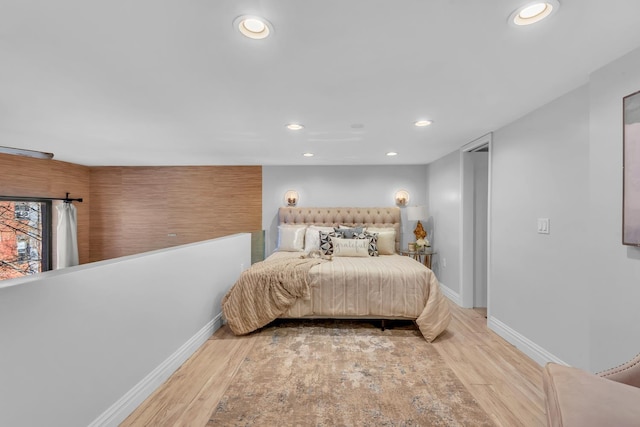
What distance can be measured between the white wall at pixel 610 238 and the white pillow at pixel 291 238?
11.4ft

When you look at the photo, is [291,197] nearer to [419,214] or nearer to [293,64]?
[419,214]

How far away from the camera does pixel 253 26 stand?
134cm

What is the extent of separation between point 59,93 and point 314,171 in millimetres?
3608

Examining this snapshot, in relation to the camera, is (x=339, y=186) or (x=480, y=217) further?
(x=339, y=186)

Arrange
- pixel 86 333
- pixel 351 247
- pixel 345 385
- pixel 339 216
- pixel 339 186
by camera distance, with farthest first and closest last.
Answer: pixel 339 186
pixel 339 216
pixel 351 247
pixel 345 385
pixel 86 333

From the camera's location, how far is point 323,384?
2062 millimetres

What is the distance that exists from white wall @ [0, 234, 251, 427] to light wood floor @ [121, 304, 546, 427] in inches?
8.2

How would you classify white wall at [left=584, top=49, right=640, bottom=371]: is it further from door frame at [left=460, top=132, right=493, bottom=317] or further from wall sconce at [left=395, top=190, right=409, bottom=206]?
wall sconce at [left=395, top=190, right=409, bottom=206]

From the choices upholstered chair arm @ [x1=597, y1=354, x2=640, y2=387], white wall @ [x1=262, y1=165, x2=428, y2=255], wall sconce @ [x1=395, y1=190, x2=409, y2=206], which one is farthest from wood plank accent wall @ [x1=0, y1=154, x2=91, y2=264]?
upholstered chair arm @ [x1=597, y1=354, x2=640, y2=387]

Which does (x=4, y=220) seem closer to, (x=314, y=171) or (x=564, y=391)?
(x=314, y=171)

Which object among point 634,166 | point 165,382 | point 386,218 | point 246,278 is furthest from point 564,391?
point 386,218

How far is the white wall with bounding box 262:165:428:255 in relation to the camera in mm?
5125

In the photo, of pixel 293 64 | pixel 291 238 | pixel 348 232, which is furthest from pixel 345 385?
pixel 291 238

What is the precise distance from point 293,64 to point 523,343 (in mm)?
3012
